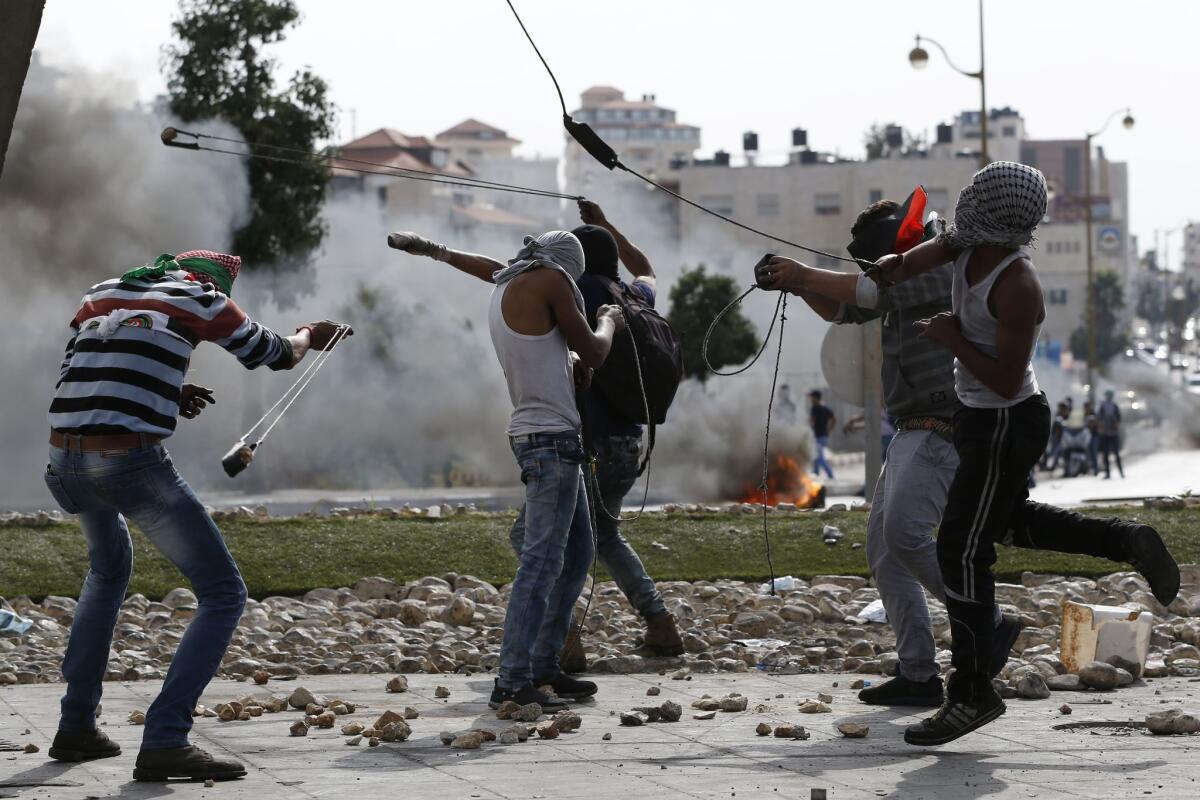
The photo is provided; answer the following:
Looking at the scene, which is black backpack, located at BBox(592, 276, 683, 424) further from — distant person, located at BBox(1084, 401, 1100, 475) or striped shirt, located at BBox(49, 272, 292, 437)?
distant person, located at BBox(1084, 401, 1100, 475)

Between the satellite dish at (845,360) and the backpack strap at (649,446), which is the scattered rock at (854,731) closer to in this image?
the backpack strap at (649,446)

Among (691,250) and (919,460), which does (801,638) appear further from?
(691,250)

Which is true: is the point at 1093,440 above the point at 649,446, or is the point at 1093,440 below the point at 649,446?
below

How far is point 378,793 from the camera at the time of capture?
15.7ft

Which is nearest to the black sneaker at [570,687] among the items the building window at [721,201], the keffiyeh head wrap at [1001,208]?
the keffiyeh head wrap at [1001,208]

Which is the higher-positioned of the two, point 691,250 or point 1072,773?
point 691,250

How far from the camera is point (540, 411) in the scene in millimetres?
6277

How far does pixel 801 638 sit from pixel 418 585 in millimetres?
2719

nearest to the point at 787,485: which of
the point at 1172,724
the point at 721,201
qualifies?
the point at 1172,724

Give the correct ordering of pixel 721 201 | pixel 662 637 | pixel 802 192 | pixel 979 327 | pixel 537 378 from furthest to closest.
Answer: pixel 721 201 → pixel 802 192 → pixel 662 637 → pixel 537 378 → pixel 979 327

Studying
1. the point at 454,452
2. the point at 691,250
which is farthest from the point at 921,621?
the point at 691,250

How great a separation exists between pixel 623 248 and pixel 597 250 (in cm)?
71

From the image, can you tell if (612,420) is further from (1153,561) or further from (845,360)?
(845,360)

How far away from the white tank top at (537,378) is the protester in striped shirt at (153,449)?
1078 mm
